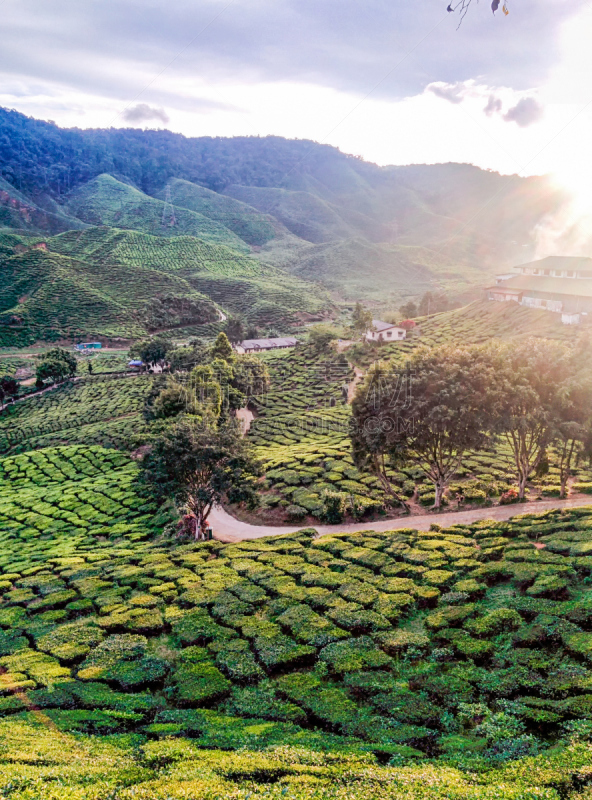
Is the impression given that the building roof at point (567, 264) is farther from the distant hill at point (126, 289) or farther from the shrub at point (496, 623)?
the shrub at point (496, 623)

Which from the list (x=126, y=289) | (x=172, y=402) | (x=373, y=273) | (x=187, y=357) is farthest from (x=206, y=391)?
(x=373, y=273)

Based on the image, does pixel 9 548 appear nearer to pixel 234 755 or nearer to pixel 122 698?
pixel 122 698

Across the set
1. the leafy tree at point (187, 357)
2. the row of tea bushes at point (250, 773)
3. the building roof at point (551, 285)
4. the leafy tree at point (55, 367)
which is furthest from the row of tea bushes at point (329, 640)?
the leafy tree at point (55, 367)

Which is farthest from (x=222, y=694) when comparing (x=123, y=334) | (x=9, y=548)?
(x=123, y=334)

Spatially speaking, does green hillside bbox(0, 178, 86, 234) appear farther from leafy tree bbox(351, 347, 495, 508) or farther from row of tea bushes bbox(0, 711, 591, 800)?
row of tea bushes bbox(0, 711, 591, 800)

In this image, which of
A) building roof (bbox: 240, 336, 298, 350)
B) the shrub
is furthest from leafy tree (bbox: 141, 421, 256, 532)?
building roof (bbox: 240, 336, 298, 350)
